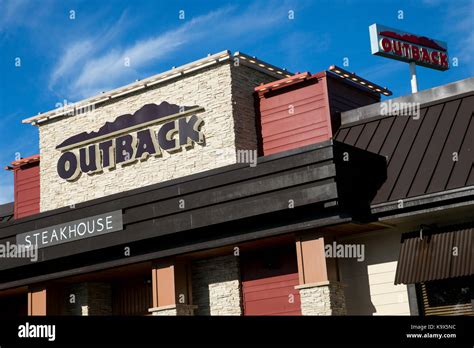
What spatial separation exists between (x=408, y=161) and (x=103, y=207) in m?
8.84

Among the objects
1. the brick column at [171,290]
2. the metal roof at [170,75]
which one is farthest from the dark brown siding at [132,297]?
the metal roof at [170,75]

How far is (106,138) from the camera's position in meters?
23.7

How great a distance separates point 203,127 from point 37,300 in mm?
7748

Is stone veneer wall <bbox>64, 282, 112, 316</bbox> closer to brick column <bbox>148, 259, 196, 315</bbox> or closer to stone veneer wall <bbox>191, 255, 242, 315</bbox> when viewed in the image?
brick column <bbox>148, 259, 196, 315</bbox>

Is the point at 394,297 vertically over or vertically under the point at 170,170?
under

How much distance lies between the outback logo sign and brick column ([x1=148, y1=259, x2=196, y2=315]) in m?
3.94

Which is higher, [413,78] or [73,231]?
[413,78]

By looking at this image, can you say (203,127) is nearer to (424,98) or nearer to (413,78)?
(424,98)

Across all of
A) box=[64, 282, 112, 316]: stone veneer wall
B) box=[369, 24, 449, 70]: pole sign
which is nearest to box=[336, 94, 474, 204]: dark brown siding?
box=[369, 24, 449, 70]: pole sign

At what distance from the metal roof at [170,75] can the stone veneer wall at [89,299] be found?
6213 millimetres

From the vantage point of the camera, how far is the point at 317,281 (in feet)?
57.6

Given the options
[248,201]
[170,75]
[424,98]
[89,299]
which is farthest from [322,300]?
[170,75]

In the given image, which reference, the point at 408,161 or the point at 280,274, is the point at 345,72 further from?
the point at 280,274

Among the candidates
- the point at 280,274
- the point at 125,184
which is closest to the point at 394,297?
the point at 280,274
